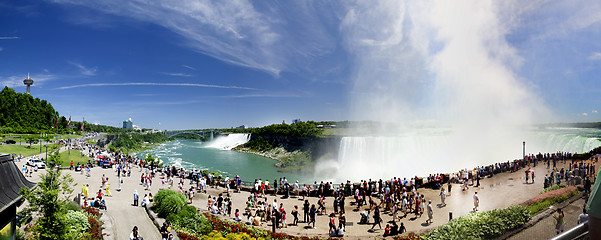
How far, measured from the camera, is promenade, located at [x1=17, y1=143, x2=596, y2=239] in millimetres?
14172

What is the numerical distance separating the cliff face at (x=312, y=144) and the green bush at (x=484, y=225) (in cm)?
4648

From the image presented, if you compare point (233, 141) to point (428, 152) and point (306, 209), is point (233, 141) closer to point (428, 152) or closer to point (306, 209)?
point (428, 152)

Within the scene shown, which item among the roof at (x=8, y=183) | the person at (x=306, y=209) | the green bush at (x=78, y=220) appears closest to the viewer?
the roof at (x=8, y=183)

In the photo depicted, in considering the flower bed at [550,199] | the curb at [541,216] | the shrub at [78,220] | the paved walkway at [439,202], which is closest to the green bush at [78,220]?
the shrub at [78,220]

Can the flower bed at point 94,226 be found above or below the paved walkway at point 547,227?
below

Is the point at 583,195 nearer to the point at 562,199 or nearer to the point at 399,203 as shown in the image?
the point at 562,199

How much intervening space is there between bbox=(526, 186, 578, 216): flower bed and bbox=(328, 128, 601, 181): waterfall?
2277cm

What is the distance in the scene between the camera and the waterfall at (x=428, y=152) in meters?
42.0

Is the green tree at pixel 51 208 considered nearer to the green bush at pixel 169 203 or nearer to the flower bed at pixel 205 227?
the flower bed at pixel 205 227

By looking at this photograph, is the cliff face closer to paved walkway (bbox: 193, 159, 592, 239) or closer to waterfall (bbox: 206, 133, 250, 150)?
waterfall (bbox: 206, 133, 250, 150)

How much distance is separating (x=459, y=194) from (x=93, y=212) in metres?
22.9

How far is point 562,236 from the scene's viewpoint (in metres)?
1.99

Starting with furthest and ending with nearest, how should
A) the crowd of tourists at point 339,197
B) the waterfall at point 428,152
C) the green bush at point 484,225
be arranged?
the waterfall at point 428,152 < the crowd of tourists at point 339,197 < the green bush at point 484,225

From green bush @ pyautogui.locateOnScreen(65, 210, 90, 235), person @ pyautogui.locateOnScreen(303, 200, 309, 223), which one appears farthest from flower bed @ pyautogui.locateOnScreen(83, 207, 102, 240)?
person @ pyautogui.locateOnScreen(303, 200, 309, 223)
